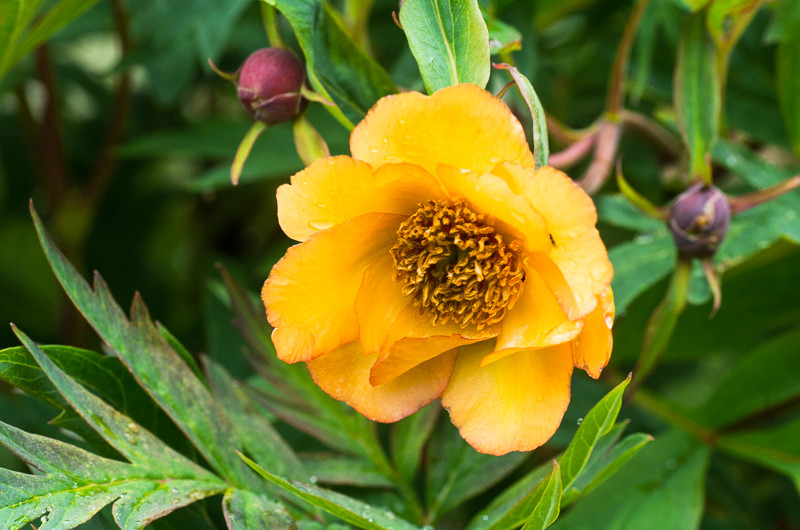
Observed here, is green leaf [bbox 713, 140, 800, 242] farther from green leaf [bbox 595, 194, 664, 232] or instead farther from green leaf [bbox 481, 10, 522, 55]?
green leaf [bbox 481, 10, 522, 55]

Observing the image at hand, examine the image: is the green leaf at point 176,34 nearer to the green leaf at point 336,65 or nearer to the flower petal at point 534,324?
the green leaf at point 336,65

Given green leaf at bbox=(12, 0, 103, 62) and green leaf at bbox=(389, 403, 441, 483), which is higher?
→ green leaf at bbox=(12, 0, 103, 62)

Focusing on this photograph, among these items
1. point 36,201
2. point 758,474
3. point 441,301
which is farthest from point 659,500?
point 36,201

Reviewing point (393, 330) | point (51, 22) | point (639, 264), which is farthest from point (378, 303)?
point (51, 22)

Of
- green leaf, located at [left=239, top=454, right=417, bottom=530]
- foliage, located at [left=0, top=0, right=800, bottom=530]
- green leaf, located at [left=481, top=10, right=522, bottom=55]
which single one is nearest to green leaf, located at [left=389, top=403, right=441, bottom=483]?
foliage, located at [left=0, top=0, right=800, bottom=530]

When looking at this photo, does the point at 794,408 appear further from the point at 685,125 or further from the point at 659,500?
the point at 685,125

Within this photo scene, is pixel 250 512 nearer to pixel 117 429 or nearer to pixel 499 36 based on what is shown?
pixel 117 429
